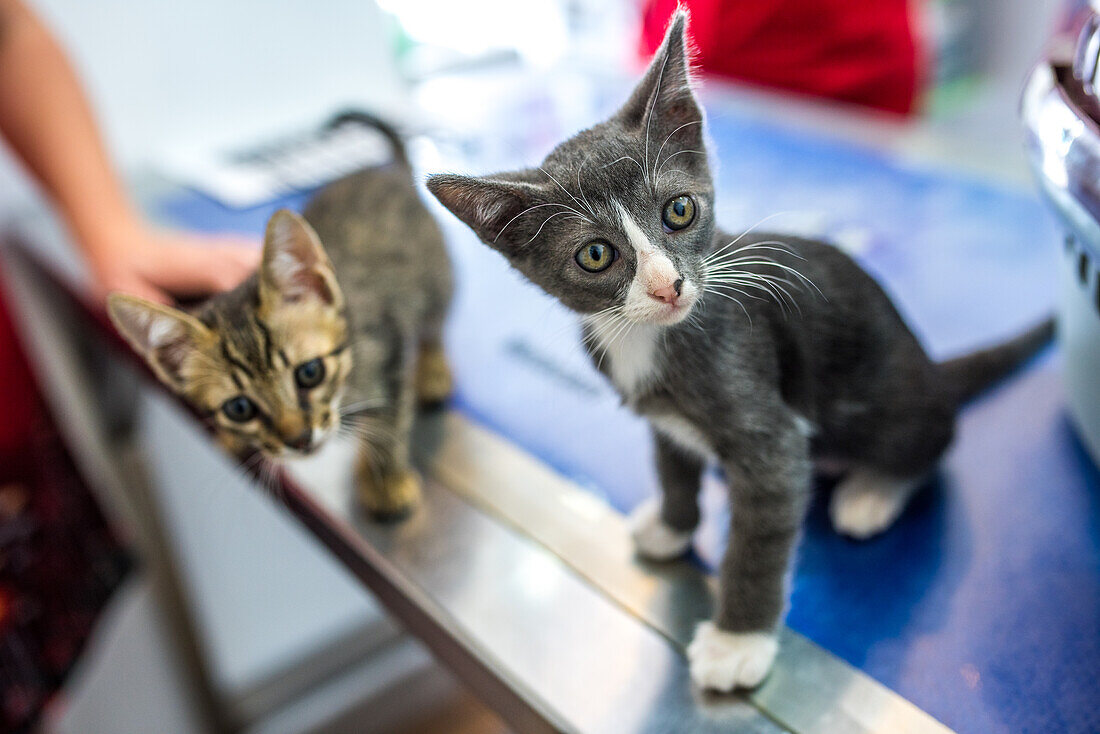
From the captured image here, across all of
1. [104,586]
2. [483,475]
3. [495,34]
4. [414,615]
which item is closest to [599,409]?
[483,475]

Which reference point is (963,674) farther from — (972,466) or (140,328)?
(140,328)

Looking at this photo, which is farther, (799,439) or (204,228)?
(204,228)

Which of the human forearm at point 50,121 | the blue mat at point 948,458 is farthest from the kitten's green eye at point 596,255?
the human forearm at point 50,121

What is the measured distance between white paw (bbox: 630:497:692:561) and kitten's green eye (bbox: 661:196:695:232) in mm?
275

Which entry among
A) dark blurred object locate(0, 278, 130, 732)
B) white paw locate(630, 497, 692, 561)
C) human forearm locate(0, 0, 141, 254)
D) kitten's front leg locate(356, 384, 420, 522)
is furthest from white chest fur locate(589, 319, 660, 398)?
dark blurred object locate(0, 278, 130, 732)

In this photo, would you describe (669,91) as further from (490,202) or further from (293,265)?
(293,265)

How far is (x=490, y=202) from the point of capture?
1.87 ft

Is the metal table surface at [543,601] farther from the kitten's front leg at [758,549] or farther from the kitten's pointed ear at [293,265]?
the kitten's pointed ear at [293,265]

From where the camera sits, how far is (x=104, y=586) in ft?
4.66

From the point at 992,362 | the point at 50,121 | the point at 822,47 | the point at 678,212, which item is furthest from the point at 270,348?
the point at 822,47

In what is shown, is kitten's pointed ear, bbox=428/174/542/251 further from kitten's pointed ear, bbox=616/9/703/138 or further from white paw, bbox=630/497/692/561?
white paw, bbox=630/497/692/561

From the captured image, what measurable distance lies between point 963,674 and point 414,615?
447 millimetres

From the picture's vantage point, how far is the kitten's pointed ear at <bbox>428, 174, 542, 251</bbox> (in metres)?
0.55

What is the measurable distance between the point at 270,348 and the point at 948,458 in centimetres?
62
